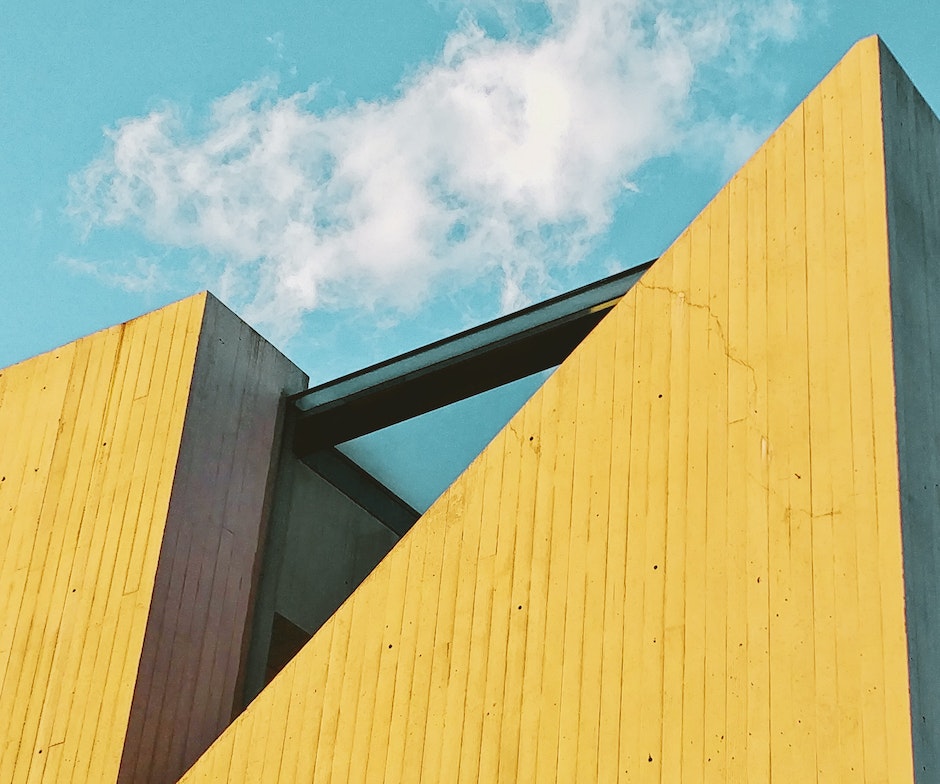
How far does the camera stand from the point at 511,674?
7168mm

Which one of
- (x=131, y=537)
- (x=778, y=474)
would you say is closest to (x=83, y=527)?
(x=131, y=537)

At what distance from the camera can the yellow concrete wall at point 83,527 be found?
9.39m

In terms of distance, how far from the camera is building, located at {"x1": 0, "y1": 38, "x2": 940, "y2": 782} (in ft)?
20.4

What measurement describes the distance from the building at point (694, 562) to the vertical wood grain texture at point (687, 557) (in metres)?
0.01

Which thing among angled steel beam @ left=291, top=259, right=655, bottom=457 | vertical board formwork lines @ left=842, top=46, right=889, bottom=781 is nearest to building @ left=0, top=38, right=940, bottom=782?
vertical board formwork lines @ left=842, top=46, right=889, bottom=781

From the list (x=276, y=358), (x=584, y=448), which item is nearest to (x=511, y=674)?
(x=584, y=448)

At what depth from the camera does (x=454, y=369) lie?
10.6 m

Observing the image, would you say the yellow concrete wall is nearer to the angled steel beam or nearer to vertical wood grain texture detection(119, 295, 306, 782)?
vertical wood grain texture detection(119, 295, 306, 782)

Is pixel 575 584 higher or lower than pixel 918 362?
lower

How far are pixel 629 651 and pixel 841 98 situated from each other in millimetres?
3014

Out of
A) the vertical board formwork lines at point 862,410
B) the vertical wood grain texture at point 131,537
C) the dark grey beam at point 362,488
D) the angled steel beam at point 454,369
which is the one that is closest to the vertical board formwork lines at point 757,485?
the vertical board formwork lines at point 862,410

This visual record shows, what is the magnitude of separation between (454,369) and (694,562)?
4.09m

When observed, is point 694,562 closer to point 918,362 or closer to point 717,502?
point 717,502

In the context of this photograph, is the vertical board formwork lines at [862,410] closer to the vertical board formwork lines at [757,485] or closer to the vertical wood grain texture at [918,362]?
the vertical wood grain texture at [918,362]
